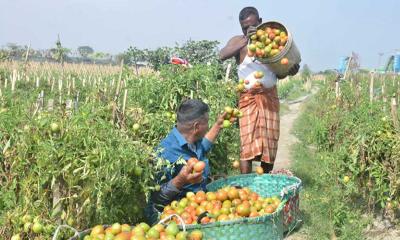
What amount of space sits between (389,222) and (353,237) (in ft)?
2.98

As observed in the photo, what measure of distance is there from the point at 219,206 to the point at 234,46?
219 centimetres

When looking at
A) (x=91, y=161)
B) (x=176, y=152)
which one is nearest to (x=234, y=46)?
(x=176, y=152)

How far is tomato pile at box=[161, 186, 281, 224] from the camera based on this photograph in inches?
138

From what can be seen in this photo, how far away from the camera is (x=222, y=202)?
3.90 meters

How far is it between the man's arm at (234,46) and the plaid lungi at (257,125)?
18.6 inches

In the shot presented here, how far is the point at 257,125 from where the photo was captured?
17.2ft

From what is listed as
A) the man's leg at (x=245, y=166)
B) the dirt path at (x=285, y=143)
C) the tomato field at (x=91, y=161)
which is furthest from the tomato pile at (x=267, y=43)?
the dirt path at (x=285, y=143)

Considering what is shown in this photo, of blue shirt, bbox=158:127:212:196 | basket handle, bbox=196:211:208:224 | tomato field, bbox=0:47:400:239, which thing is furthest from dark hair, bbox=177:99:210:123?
basket handle, bbox=196:211:208:224

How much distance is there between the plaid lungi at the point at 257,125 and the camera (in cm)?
522

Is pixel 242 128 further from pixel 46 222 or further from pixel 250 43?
pixel 46 222

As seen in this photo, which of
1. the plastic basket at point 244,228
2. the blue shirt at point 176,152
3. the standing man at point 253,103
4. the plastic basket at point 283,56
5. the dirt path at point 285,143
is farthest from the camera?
the dirt path at point 285,143

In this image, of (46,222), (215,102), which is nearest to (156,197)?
(46,222)

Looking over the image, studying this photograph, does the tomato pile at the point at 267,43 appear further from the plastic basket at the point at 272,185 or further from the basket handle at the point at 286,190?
the basket handle at the point at 286,190

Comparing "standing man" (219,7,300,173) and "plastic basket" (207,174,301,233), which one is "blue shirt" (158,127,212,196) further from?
"standing man" (219,7,300,173)
